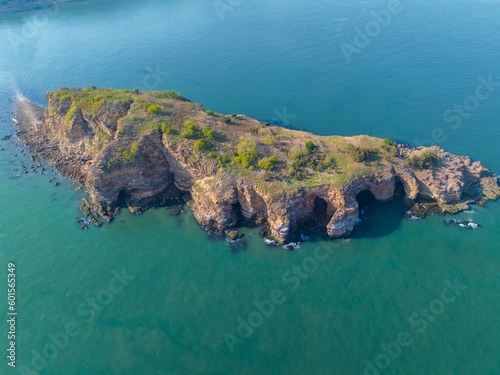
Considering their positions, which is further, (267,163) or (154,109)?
(154,109)

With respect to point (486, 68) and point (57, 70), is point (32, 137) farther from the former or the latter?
point (486, 68)

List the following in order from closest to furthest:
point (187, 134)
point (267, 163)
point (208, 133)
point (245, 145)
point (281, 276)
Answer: point (281, 276) < point (267, 163) < point (245, 145) < point (187, 134) < point (208, 133)

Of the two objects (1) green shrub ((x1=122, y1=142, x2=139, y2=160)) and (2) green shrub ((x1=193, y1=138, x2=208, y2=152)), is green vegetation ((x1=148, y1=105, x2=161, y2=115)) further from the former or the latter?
(2) green shrub ((x1=193, y1=138, x2=208, y2=152))

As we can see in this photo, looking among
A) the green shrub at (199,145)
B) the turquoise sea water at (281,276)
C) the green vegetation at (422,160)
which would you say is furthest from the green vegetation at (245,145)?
the turquoise sea water at (281,276)

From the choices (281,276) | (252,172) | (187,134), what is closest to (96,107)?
(187,134)

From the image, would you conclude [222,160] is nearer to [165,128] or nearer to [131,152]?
[165,128]

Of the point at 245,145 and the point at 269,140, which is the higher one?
the point at 245,145

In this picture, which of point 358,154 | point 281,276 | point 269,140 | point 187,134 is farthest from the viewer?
point 269,140
